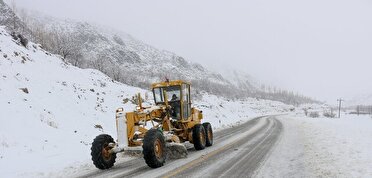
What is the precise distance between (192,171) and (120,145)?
2.70 metres

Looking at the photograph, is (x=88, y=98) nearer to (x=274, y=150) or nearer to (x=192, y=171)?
(x=274, y=150)

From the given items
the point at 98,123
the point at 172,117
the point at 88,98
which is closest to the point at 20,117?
the point at 98,123

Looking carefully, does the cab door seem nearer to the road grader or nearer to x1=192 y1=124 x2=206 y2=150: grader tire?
the road grader

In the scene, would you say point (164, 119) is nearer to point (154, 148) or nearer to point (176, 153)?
point (176, 153)

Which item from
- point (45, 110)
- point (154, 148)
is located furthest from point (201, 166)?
point (45, 110)

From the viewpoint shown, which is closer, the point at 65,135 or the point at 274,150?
the point at 274,150

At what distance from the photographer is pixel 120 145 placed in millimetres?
11445

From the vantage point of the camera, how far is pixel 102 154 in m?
11.2

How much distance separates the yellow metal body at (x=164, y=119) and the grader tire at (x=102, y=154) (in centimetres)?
74

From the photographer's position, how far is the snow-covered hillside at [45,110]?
1269 centimetres

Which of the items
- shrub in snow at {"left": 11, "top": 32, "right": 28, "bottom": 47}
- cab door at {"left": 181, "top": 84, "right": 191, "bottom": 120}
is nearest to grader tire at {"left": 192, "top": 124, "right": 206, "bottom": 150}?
cab door at {"left": 181, "top": 84, "right": 191, "bottom": 120}

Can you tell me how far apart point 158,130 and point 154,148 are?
764 millimetres

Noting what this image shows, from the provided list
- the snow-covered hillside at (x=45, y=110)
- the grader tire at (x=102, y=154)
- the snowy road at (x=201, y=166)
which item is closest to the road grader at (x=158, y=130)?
the grader tire at (x=102, y=154)

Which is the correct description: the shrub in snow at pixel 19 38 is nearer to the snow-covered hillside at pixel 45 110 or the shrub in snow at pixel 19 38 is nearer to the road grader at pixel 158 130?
the snow-covered hillside at pixel 45 110
